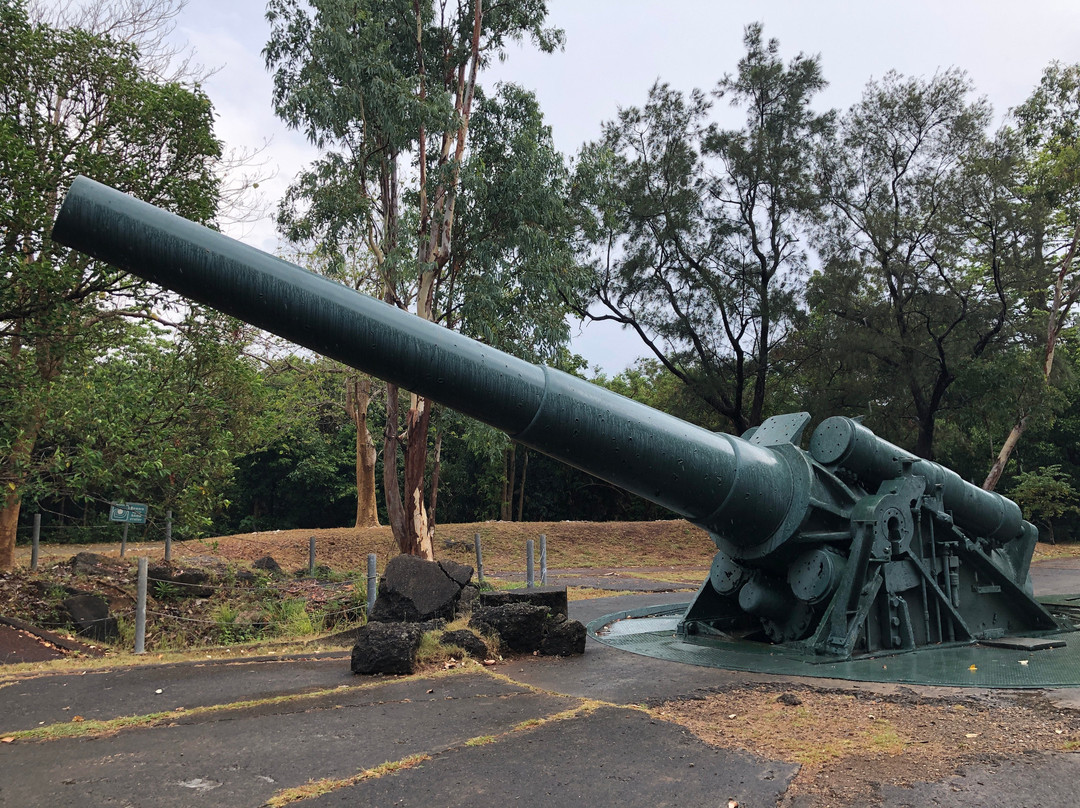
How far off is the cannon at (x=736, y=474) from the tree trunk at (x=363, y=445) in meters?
18.0

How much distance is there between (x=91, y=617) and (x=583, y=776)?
797 cm

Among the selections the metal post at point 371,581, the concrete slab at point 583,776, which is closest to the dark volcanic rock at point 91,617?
the metal post at point 371,581

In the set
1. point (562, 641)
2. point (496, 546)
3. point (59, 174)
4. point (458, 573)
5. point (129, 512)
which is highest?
point (59, 174)

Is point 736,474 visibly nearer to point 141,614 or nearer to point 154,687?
point 154,687

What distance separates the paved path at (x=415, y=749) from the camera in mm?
3203

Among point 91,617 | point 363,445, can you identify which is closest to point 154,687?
point 91,617

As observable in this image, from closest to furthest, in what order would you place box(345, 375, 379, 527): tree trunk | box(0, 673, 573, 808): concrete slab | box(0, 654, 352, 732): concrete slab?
1. box(0, 673, 573, 808): concrete slab
2. box(0, 654, 352, 732): concrete slab
3. box(345, 375, 379, 527): tree trunk

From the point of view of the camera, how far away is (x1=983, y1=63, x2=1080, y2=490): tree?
20984 millimetres

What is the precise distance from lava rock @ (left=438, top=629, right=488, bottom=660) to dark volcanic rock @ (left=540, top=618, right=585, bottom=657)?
0.48 meters

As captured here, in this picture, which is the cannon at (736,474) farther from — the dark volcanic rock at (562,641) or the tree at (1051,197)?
the tree at (1051,197)

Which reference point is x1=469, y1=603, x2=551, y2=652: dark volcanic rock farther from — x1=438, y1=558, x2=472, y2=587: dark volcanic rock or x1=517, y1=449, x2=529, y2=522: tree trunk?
x1=517, y1=449, x2=529, y2=522: tree trunk

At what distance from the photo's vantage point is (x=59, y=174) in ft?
29.9

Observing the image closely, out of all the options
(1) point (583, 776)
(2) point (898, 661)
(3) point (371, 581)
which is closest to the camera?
(1) point (583, 776)

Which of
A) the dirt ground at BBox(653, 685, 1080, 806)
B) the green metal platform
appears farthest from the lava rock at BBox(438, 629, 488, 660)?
the dirt ground at BBox(653, 685, 1080, 806)
